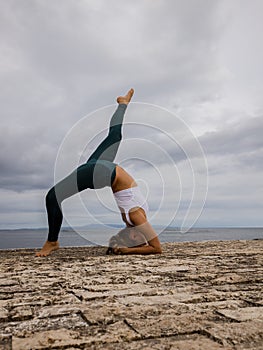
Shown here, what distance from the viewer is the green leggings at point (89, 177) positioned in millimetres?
5000

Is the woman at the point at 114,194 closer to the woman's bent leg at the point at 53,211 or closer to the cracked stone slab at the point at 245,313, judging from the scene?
the woman's bent leg at the point at 53,211

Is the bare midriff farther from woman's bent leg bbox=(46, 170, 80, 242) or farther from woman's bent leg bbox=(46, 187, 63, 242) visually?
woman's bent leg bbox=(46, 187, 63, 242)

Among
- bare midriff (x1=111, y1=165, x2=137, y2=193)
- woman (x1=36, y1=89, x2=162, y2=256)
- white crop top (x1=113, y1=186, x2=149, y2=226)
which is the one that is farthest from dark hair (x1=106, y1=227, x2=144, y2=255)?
bare midriff (x1=111, y1=165, x2=137, y2=193)

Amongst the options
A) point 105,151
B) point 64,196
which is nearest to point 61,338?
point 64,196

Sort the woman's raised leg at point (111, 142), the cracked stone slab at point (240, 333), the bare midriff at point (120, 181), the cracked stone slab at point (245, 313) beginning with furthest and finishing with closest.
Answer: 1. the woman's raised leg at point (111, 142)
2. the bare midriff at point (120, 181)
3. the cracked stone slab at point (245, 313)
4. the cracked stone slab at point (240, 333)

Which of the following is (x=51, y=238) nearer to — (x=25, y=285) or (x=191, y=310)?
(x=25, y=285)

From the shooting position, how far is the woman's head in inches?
209

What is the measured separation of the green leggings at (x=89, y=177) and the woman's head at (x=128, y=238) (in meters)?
0.71

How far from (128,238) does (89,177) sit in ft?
3.33

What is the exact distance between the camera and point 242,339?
156cm

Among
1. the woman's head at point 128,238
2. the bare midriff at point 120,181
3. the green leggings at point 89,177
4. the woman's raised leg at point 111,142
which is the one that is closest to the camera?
the green leggings at point 89,177

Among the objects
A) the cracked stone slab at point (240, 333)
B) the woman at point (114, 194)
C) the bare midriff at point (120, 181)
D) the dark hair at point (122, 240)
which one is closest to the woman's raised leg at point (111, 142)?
the woman at point (114, 194)

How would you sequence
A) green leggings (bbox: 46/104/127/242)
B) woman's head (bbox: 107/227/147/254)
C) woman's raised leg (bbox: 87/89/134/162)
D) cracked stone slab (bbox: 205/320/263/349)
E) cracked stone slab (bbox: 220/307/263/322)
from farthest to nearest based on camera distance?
woman's raised leg (bbox: 87/89/134/162), woman's head (bbox: 107/227/147/254), green leggings (bbox: 46/104/127/242), cracked stone slab (bbox: 220/307/263/322), cracked stone slab (bbox: 205/320/263/349)

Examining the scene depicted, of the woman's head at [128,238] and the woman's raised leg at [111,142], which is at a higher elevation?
the woman's raised leg at [111,142]
